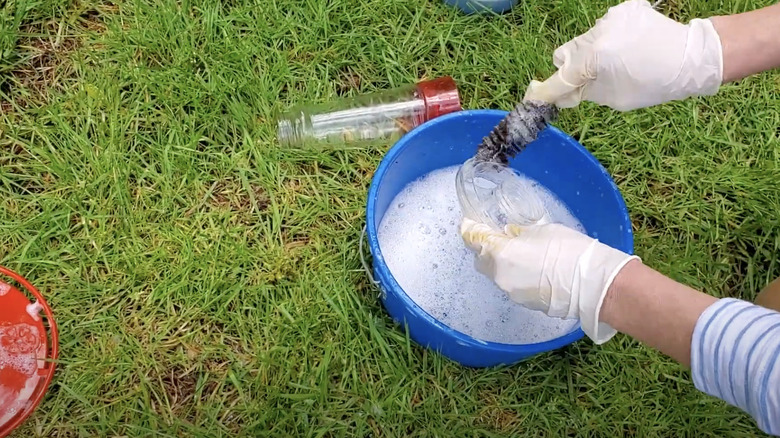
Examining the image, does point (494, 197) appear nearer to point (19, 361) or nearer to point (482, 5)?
point (482, 5)

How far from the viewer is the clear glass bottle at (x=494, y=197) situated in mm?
1360

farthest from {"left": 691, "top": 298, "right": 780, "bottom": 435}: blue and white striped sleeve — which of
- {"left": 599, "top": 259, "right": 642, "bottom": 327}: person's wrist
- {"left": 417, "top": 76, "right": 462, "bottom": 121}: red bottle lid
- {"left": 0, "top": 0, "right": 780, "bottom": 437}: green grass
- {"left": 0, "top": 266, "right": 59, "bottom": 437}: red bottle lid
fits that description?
{"left": 0, "top": 266, "right": 59, "bottom": 437}: red bottle lid

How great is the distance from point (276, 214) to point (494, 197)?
19.1 inches

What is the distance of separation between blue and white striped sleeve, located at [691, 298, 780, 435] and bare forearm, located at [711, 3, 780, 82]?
44cm

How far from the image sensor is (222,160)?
62.7 inches

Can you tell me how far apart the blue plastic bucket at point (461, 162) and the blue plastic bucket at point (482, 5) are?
449 mm

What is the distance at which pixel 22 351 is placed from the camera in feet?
4.59

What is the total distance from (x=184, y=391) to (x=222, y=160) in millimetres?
516

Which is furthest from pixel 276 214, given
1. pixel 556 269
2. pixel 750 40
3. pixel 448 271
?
pixel 750 40

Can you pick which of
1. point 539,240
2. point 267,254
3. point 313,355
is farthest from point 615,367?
point 267,254

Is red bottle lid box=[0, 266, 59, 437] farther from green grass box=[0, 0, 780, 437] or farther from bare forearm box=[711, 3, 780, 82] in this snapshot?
bare forearm box=[711, 3, 780, 82]

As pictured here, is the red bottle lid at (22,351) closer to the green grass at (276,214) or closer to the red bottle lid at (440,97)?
the green grass at (276,214)

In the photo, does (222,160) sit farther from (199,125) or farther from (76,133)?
(76,133)

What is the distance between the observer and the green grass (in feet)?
4.66
